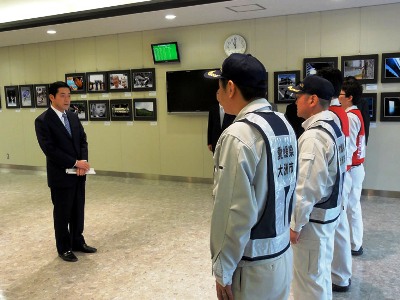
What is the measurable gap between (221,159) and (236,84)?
313mm

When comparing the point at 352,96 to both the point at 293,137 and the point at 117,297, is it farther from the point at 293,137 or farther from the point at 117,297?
the point at 117,297

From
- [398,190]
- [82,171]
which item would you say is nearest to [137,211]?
[82,171]

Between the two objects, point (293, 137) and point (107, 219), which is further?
point (107, 219)

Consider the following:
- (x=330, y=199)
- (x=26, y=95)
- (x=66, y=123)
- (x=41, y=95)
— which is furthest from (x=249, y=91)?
(x=26, y=95)

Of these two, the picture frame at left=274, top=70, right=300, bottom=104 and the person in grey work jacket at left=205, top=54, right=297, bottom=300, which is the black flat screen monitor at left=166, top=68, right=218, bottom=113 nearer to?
the picture frame at left=274, top=70, right=300, bottom=104

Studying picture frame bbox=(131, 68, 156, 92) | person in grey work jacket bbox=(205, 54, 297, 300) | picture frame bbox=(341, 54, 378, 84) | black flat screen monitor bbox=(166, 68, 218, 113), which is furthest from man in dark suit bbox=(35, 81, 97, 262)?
picture frame bbox=(341, 54, 378, 84)

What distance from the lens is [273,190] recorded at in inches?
58.7

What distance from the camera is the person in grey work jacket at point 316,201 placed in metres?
2.15

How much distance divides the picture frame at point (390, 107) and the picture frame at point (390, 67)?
22 cm

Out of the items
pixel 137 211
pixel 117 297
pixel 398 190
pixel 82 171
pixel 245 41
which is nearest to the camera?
pixel 117 297

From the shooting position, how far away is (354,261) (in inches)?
140

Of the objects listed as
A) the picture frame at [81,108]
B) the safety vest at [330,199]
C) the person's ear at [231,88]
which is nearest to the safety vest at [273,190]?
the person's ear at [231,88]

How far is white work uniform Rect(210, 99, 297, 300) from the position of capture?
4.65 ft

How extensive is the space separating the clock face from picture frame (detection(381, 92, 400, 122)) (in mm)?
2342
